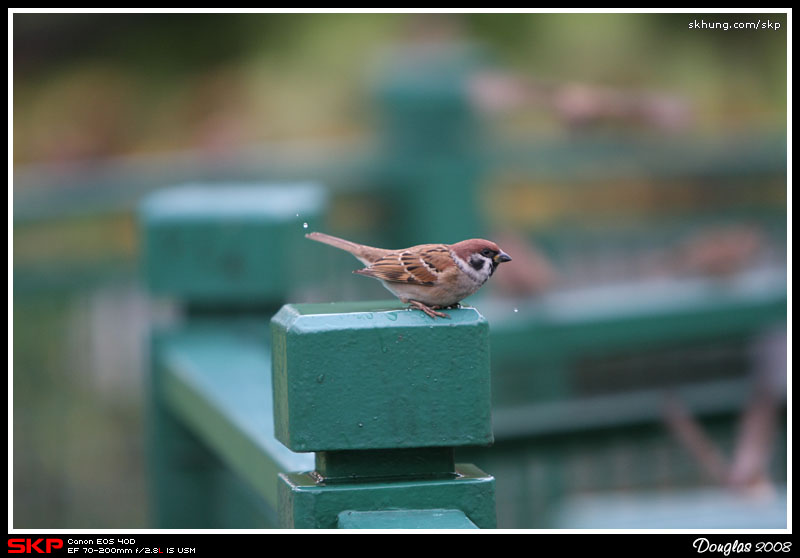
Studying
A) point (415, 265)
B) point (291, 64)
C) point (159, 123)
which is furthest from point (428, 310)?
point (291, 64)

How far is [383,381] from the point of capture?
1.58m

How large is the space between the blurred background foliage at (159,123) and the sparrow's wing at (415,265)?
298cm

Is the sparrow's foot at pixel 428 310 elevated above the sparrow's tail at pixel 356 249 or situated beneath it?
situated beneath

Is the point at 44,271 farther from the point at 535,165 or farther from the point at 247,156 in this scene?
the point at 535,165

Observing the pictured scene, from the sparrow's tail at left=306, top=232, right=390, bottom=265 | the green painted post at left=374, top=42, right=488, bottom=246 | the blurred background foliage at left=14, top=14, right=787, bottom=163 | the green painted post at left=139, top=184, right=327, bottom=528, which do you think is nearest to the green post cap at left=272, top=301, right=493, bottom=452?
the sparrow's tail at left=306, top=232, right=390, bottom=265

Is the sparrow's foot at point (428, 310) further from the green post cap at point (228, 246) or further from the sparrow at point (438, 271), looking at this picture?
the green post cap at point (228, 246)

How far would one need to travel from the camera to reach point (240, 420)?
2.03 metres

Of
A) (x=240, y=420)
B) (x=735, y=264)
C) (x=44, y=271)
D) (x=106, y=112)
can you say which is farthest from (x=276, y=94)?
(x=240, y=420)

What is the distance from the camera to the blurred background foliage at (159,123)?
5.49 meters

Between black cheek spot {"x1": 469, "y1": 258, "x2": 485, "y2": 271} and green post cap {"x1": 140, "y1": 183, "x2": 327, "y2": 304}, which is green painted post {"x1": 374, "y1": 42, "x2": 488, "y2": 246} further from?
black cheek spot {"x1": 469, "y1": 258, "x2": 485, "y2": 271}
